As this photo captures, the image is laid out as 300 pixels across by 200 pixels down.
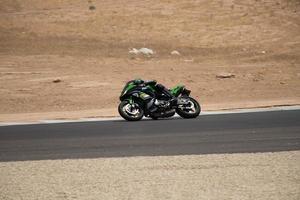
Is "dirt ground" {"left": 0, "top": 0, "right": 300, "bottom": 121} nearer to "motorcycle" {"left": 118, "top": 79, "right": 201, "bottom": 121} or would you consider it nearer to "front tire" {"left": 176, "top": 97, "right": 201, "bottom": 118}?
"motorcycle" {"left": 118, "top": 79, "right": 201, "bottom": 121}

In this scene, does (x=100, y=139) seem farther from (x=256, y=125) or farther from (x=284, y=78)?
(x=284, y=78)

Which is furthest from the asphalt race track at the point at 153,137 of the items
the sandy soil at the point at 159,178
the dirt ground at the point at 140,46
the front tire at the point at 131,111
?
the dirt ground at the point at 140,46

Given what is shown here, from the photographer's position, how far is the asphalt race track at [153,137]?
38.4 feet

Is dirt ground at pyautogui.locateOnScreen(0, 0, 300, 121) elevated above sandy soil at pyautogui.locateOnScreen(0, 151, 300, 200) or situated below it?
below

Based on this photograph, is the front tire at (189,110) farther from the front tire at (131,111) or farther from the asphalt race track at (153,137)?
the front tire at (131,111)

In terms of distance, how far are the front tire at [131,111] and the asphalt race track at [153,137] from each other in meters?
0.32

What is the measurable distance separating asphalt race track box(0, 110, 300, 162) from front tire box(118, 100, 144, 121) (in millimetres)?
323

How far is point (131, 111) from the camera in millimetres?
18000

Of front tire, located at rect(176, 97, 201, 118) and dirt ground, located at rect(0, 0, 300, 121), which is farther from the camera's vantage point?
dirt ground, located at rect(0, 0, 300, 121)

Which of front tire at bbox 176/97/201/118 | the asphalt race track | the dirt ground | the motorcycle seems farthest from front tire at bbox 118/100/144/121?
the dirt ground

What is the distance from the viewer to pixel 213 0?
5625 cm

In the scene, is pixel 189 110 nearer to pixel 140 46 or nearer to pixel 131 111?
pixel 131 111

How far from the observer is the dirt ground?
90.0 feet

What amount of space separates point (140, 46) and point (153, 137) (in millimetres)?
29391
